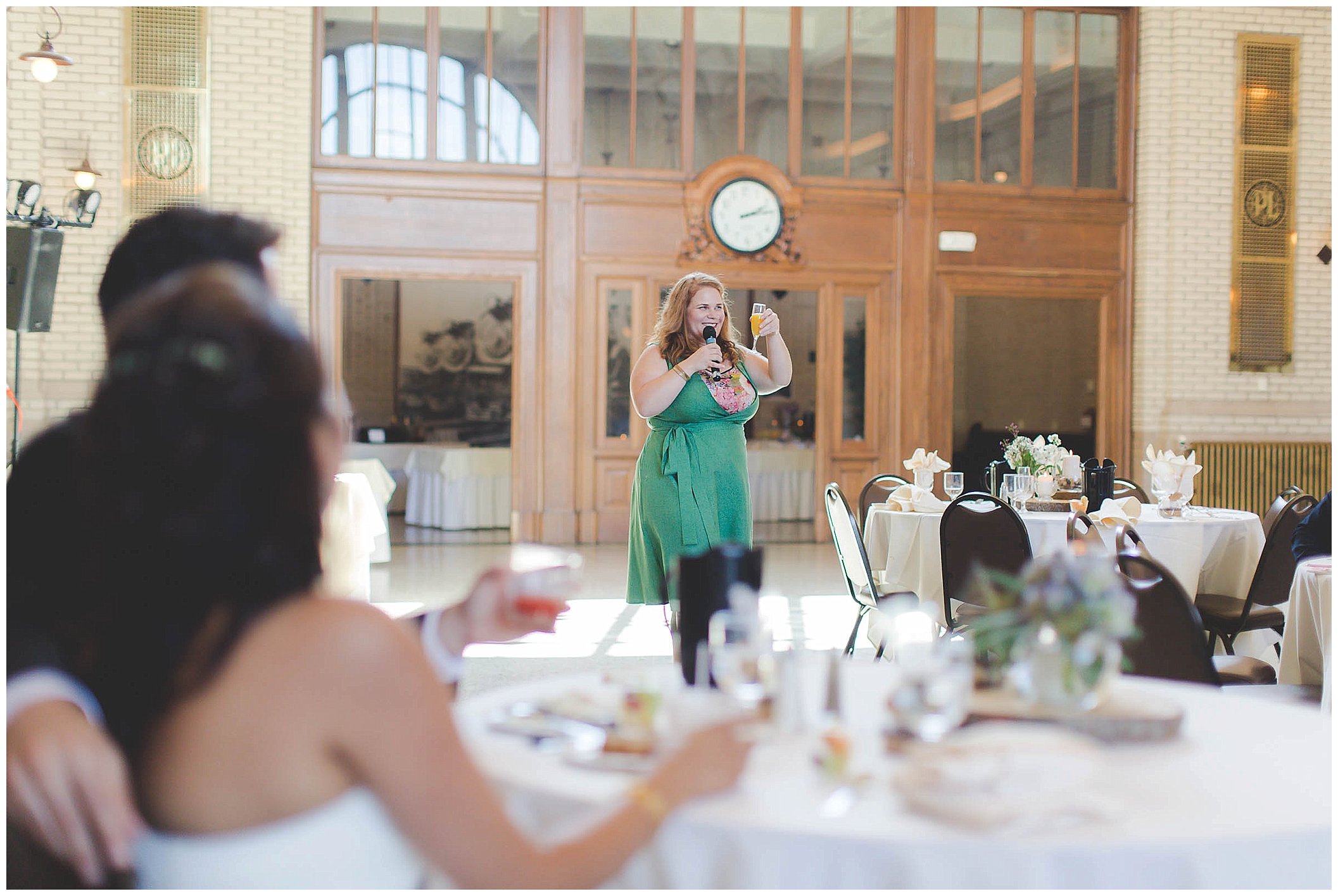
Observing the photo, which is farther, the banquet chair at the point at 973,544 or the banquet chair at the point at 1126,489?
the banquet chair at the point at 1126,489

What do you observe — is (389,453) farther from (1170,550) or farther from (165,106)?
(1170,550)

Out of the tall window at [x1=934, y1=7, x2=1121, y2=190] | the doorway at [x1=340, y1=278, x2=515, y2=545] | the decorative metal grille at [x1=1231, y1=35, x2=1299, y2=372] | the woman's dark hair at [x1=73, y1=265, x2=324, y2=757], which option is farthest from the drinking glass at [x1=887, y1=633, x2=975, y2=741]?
the doorway at [x1=340, y1=278, x2=515, y2=545]

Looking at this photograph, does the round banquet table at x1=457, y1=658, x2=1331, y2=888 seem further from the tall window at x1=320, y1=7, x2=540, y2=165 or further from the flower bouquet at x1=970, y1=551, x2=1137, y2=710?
the tall window at x1=320, y1=7, x2=540, y2=165

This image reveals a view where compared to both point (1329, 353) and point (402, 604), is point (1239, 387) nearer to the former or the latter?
point (1329, 353)

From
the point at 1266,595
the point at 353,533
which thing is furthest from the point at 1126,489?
the point at 353,533

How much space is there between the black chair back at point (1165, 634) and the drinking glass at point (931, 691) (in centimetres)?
116

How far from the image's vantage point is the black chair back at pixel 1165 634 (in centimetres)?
231

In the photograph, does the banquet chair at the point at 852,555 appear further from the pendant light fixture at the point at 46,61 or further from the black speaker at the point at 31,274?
the pendant light fixture at the point at 46,61

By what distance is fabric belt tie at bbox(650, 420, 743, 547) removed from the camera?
4082 mm

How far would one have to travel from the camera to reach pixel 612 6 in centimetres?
903

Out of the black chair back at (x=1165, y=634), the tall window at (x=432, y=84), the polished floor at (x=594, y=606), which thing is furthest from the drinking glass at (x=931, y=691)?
the tall window at (x=432, y=84)

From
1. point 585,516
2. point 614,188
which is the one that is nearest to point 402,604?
point 585,516

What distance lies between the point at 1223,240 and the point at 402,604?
7704mm

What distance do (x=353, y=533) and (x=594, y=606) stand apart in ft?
4.82
